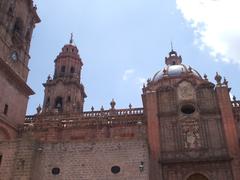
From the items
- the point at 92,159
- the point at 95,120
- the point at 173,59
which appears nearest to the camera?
the point at 92,159

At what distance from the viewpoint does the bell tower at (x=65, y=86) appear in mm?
40991

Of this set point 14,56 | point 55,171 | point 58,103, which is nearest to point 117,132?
point 55,171

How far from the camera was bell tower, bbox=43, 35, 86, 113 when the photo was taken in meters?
41.0

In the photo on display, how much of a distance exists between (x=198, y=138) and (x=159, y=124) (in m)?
3.41

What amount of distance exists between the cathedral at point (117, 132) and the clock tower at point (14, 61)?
96 mm

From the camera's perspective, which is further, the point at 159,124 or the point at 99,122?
the point at 99,122

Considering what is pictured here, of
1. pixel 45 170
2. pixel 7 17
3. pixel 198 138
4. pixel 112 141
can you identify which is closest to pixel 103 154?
pixel 112 141

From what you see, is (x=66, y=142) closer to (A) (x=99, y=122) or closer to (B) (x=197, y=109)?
(A) (x=99, y=122)

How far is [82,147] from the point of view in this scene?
2334 cm

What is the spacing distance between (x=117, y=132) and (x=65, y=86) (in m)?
14.9

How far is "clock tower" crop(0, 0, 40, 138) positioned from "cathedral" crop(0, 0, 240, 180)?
0.10 meters

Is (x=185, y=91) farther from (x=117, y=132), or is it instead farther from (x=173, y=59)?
(x=173, y=59)

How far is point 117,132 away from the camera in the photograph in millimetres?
29797

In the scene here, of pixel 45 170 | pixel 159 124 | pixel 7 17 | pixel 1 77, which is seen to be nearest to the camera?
pixel 45 170
